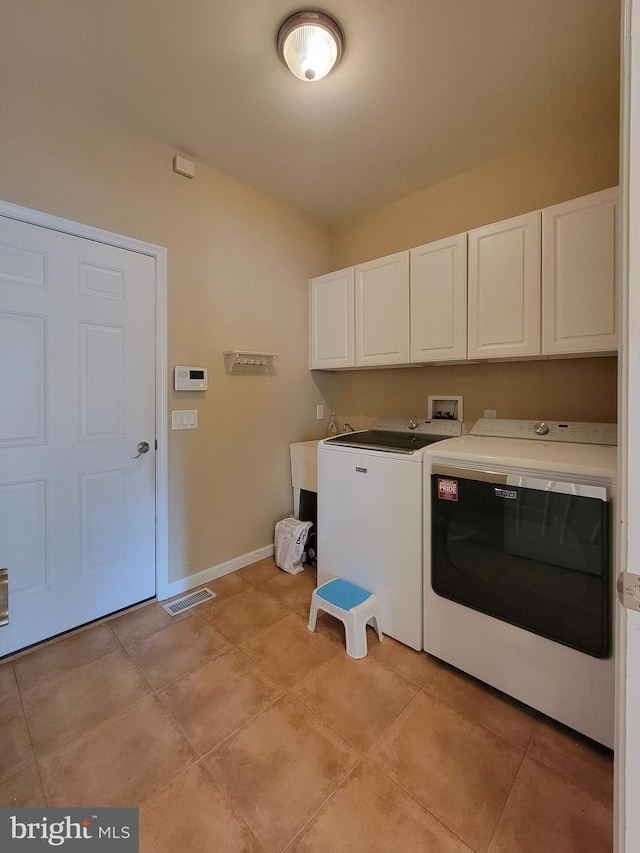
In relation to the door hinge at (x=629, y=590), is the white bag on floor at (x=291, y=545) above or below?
below

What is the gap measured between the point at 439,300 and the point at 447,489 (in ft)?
3.88

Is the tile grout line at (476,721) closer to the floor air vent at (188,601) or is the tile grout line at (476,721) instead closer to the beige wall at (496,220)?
the floor air vent at (188,601)

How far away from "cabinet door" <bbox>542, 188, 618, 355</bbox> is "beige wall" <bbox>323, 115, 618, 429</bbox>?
1.11 feet

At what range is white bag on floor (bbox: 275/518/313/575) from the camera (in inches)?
101

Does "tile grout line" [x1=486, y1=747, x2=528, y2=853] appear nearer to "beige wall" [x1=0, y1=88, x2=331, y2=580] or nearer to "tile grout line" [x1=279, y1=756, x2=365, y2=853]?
"tile grout line" [x1=279, y1=756, x2=365, y2=853]

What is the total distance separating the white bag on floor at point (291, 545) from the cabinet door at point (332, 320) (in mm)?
1257

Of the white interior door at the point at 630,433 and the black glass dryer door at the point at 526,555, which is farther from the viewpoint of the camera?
the black glass dryer door at the point at 526,555

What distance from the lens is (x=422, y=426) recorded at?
2436 mm

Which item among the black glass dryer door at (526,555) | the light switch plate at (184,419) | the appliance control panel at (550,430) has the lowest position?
the black glass dryer door at (526,555)

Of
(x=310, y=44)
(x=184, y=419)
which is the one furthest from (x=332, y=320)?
(x=310, y=44)

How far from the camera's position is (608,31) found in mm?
1445

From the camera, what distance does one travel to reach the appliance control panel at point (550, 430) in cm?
177

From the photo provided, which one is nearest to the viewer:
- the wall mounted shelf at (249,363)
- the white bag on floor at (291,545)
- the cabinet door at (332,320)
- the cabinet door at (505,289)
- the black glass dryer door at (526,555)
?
the black glass dryer door at (526,555)

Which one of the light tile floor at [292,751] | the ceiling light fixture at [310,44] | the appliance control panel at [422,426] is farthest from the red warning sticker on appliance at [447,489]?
the ceiling light fixture at [310,44]
